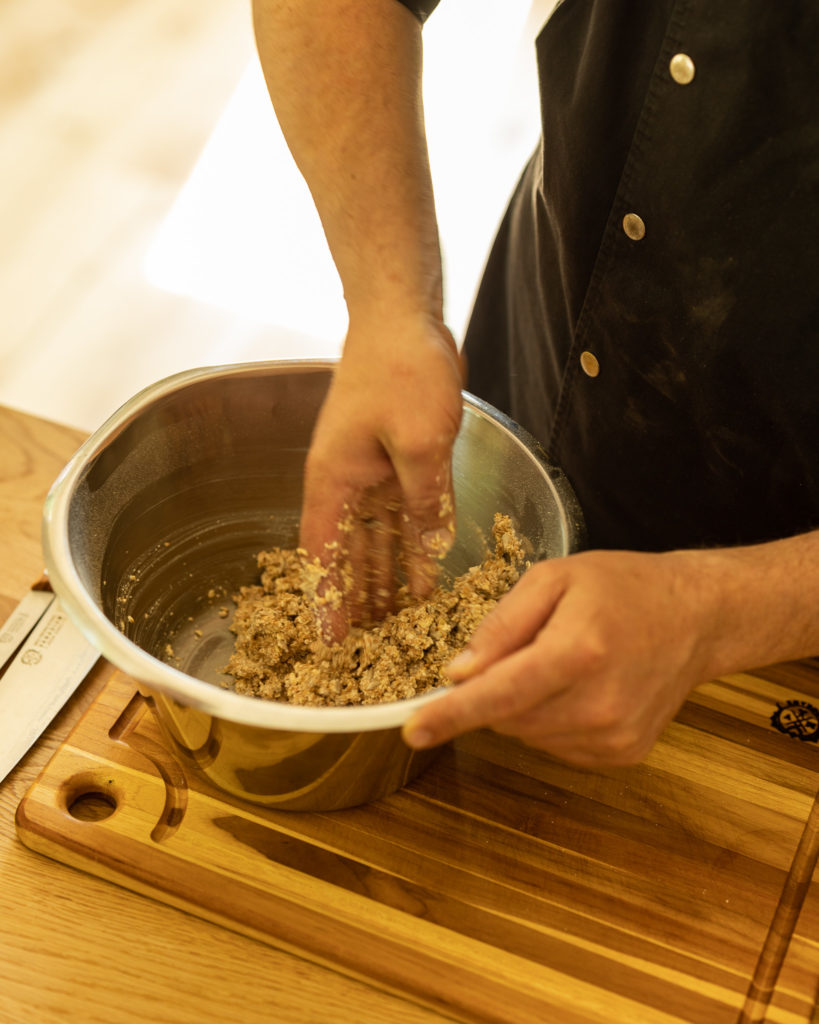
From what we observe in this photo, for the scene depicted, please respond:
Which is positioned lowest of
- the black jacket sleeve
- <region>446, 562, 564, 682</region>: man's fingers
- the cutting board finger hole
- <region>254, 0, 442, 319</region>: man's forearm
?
the cutting board finger hole

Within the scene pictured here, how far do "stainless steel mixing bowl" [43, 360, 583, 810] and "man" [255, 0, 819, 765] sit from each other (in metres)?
0.11

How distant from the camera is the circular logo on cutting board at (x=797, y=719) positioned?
3.16 feet

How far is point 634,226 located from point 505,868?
0.58m

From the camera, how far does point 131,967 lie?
0.78 metres

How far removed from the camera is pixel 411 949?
2.60 feet

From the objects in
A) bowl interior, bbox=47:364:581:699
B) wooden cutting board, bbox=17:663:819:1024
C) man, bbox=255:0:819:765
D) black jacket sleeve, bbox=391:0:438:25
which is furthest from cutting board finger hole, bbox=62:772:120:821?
black jacket sleeve, bbox=391:0:438:25

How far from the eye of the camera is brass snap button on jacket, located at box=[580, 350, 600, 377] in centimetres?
103

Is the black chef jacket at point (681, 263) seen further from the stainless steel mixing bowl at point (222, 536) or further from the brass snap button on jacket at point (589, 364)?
the stainless steel mixing bowl at point (222, 536)

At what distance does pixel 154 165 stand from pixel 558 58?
5.67 feet

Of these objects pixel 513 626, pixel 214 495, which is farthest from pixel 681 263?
pixel 214 495

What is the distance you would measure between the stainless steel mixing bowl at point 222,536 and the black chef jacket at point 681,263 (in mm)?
160

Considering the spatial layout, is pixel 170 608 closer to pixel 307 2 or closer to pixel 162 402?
pixel 162 402

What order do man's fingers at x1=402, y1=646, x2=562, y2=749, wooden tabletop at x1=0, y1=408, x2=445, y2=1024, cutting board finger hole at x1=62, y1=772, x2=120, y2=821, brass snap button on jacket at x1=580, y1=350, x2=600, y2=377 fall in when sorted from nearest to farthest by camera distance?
man's fingers at x1=402, y1=646, x2=562, y2=749 → wooden tabletop at x1=0, y1=408, x2=445, y2=1024 → cutting board finger hole at x1=62, y1=772, x2=120, y2=821 → brass snap button on jacket at x1=580, y1=350, x2=600, y2=377

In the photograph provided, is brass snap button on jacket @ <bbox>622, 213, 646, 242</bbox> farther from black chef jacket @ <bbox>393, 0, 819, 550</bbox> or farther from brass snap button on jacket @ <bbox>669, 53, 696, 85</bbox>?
brass snap button on jacket @ <bbox>669, 53, 696, 85</bbox>
